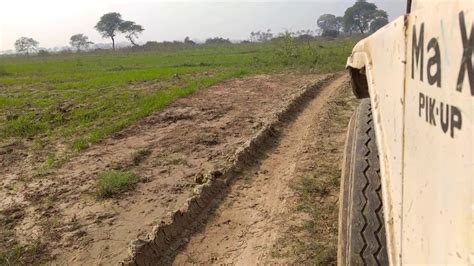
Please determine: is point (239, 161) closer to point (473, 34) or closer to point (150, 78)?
point (473, 34)

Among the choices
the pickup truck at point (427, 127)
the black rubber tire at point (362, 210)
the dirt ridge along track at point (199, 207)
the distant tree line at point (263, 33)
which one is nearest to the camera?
the pickup truck at point (427, 127)

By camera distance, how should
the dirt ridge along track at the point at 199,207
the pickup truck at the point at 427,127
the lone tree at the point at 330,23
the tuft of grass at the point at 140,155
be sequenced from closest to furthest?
1. the pickup truck at the point at 427,127
2. the dirt ridge along track at the point at 199,207
3. the tuft of grass at the point at 140,155
4. the lone tree at the point at 330,23

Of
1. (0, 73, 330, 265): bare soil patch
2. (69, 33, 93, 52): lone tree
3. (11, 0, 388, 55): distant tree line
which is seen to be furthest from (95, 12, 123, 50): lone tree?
(0, 73, 330, 265): bare soil patch

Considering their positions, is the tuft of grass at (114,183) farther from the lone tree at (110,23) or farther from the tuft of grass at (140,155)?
the lone tree at (110,23)

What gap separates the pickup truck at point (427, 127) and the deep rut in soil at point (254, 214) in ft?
6.14

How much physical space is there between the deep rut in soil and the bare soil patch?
0.45m

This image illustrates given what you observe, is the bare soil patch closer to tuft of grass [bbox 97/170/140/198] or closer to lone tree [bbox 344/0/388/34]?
tuft of grass [bbox 97/170/140/198]

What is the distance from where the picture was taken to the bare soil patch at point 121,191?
4082 millimetres

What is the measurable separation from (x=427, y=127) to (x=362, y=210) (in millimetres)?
1317

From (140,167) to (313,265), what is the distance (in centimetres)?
308

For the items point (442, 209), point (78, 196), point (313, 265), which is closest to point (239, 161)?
point (78, 196)

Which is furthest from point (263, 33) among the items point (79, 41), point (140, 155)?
point (140, 155)

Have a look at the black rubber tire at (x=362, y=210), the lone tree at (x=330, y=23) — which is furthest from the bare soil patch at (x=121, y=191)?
the lone tree at (x=330, y=23)

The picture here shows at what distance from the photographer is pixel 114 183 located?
16.8 feet
